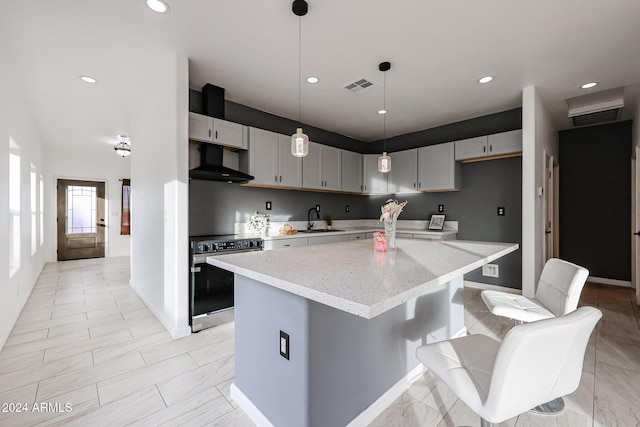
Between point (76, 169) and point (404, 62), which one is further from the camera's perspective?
point (76, 169)

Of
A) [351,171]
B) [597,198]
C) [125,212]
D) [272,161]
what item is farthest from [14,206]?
[597,198]

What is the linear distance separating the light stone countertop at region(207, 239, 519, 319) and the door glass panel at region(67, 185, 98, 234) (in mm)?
7564

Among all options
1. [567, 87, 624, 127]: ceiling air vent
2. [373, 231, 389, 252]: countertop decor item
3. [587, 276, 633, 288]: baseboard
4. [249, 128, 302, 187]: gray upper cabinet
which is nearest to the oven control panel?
[249, 128, 302, 187]: gray upper cabinet

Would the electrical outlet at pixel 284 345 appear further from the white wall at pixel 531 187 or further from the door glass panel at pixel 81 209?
the door glass panel at pixel 81 209

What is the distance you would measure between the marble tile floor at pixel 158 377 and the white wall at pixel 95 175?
14.6 feet

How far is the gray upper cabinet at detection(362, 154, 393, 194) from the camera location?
16.8ft

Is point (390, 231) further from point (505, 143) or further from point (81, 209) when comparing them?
point (81, 209)

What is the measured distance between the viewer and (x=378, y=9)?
203 cm

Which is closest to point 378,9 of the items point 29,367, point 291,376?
point 291,376

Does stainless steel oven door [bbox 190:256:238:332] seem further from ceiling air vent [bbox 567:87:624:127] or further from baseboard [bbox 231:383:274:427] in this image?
ceiling air vent [bbox 567:87:624:127]

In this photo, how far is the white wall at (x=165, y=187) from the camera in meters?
2.62

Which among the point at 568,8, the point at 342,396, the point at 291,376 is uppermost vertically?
the point at 568,8

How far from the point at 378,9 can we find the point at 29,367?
3.62m

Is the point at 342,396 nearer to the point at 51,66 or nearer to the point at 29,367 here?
the point at 29,367
